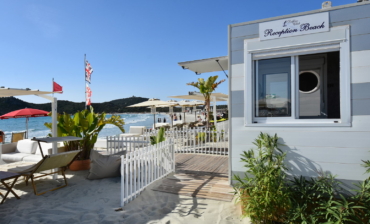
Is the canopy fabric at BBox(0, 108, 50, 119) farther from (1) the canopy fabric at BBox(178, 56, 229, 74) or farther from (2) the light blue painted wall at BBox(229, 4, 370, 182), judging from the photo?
(2) the light blue painted wall at BBox(229, 4, 370, 182)

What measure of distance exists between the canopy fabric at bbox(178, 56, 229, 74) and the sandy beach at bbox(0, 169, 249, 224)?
330cm

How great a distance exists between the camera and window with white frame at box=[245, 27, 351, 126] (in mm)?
3643

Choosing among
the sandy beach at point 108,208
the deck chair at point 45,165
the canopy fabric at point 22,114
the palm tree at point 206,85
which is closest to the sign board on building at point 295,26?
the sandy beach at point 108,208

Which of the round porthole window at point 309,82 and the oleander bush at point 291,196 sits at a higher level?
the round porthole window at point 309,82

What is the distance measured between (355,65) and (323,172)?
1872mm

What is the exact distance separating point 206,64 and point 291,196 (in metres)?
3.93

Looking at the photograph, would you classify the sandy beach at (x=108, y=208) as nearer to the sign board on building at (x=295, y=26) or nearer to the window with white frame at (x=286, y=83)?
the window with white frame at (x=286, y=83)

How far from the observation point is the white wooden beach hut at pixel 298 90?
355 cm

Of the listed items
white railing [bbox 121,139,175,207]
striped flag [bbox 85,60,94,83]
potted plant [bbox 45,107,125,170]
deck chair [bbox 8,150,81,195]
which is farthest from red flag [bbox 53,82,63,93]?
striped flag [bbox 85,60,94,83]

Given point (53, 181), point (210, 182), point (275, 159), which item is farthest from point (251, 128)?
→ point (53, 181)

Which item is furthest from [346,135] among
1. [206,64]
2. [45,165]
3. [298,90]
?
[45,165]

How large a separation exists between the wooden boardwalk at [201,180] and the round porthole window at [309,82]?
3001 millimetres

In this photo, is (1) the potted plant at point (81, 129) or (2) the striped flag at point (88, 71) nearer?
(1) the potted plant at point (81, 129)

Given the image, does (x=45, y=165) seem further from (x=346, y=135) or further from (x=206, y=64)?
(x=346, y=135)
